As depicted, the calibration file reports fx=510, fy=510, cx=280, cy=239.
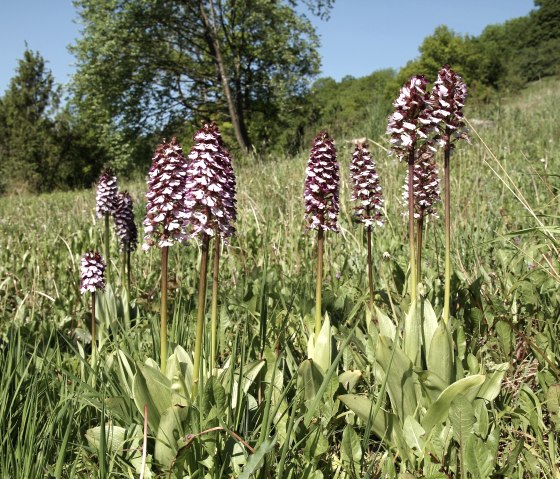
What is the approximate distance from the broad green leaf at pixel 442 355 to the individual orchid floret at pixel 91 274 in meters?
1.71

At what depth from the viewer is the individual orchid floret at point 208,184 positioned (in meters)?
1.83

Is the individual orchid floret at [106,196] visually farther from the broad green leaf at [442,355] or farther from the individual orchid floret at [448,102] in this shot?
the broad green leaf at [442,355]

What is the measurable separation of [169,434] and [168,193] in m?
0.88

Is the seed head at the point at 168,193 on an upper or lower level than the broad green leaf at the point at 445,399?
upper

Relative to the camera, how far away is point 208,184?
1847 millimetres

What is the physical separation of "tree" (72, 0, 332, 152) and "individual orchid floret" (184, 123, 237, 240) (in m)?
23.3

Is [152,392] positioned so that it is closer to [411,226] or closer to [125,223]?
[411,226]

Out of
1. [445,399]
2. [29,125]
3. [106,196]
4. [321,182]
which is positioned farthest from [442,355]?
[29,125]

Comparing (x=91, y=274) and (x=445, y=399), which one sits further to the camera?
(x=91, y=274)

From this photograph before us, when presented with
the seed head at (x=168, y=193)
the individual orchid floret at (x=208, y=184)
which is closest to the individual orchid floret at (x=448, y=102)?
the individual orchid floret at (x=208, y=184)

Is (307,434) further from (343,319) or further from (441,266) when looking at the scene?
(441,266)

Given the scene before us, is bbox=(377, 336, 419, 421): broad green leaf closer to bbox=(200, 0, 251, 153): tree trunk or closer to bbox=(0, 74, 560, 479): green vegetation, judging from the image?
bbox=(0, 74, 560, 479): green vegetation

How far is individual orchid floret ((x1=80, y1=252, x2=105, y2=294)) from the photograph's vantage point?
2.68 m

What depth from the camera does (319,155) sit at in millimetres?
2234
